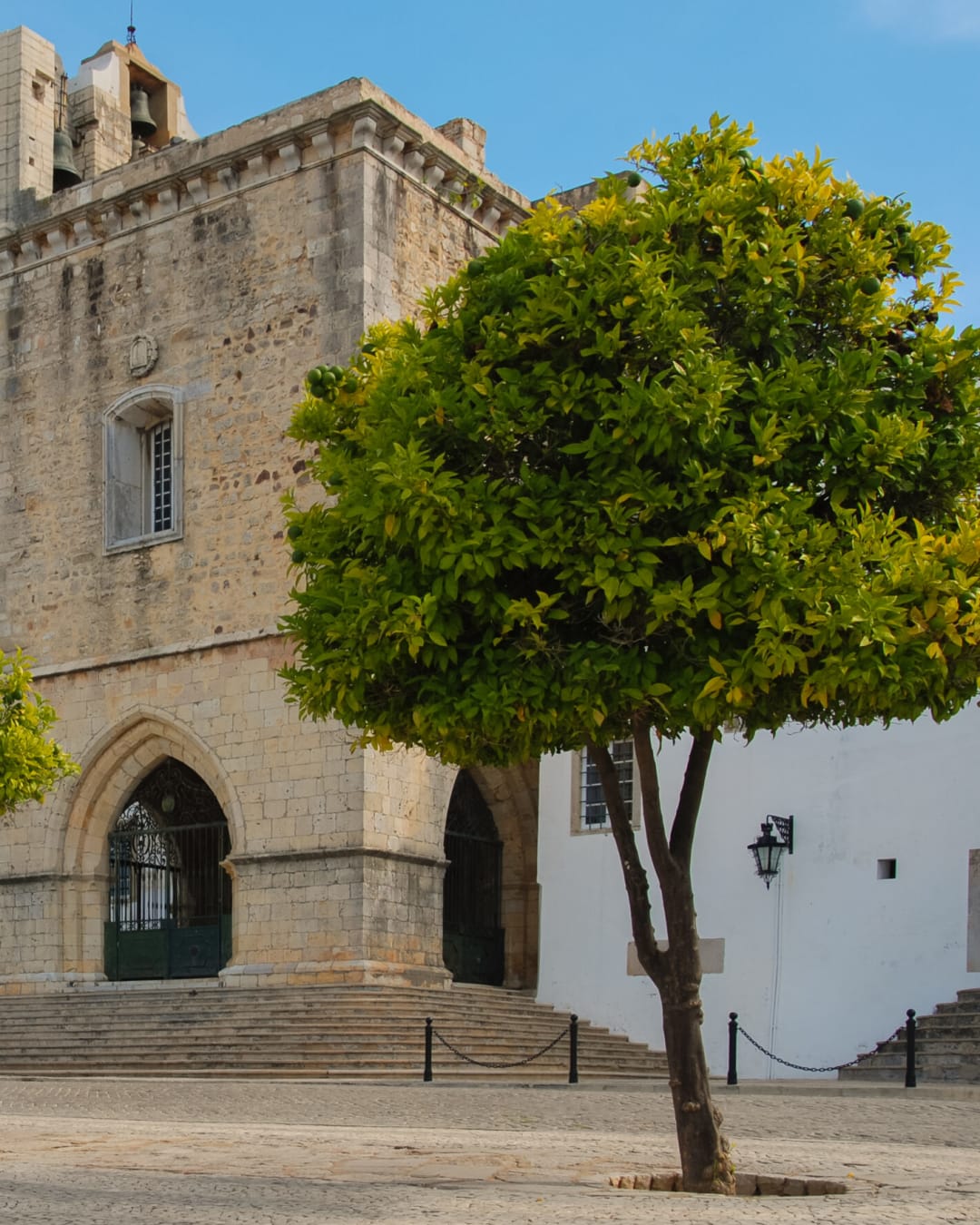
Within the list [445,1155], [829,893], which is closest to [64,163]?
[829,893]

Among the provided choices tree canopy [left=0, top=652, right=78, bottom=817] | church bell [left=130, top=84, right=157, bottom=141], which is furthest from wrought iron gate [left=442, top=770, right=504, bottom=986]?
church bell [left=130, top=84, right=157, bottom=141]

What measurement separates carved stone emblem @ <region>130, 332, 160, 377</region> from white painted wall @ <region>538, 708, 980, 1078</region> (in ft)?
27.9

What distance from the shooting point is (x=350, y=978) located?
2061 cm

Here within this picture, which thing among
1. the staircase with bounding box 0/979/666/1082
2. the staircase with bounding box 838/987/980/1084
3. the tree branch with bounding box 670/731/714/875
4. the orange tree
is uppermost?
the orange tree

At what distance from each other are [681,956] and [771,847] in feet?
34.6

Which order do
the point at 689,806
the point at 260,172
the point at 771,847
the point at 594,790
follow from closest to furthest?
the point at 689,806 < the point at 771,847 < the point at 594,790 < the point at 260,172

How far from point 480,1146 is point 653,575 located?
3632mm

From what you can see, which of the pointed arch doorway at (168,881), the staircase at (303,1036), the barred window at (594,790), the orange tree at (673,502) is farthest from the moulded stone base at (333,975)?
the orange tree at (673,502)

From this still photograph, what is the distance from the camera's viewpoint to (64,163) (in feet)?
86.1

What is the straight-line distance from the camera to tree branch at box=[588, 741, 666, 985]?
28.9 feet

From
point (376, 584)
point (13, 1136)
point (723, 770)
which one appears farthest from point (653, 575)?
point (723, 770)

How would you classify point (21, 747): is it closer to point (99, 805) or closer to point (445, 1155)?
point (99, 805)

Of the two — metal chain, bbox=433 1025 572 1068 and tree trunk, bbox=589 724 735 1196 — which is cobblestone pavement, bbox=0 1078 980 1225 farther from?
metal chain, bbox=433 1025 572 1068

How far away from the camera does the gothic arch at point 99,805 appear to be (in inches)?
909
